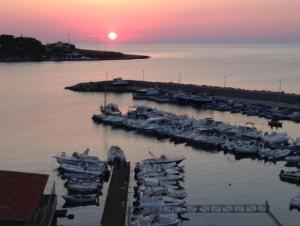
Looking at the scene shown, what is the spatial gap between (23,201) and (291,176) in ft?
50.9

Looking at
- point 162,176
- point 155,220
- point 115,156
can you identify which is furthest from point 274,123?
point 155,220

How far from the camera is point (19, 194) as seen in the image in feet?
55.5

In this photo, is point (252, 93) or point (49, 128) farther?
point (252, 93)

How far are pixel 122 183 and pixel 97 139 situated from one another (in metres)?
14.6

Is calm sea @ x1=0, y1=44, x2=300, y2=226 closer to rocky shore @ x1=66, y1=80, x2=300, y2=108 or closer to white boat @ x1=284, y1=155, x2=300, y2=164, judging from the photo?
white boat @ x1=284, y1=155, x2=300, y2=164

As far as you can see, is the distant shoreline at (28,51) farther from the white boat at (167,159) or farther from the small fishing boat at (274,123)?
the white boat at (167,159)

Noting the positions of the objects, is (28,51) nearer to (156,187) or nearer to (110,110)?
(110,110)

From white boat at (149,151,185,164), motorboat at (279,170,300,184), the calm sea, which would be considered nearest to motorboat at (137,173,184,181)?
the calm sea

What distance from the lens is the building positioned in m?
15.5

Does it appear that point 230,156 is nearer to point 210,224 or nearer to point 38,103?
point 210,224

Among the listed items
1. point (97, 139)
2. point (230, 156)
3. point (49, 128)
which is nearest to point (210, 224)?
point (230, 156)

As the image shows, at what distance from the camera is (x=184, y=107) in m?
56.1

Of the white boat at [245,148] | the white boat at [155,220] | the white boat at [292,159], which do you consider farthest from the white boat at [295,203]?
the white boat at [245,148]

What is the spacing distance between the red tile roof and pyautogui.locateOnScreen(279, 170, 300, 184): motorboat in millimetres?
13765
